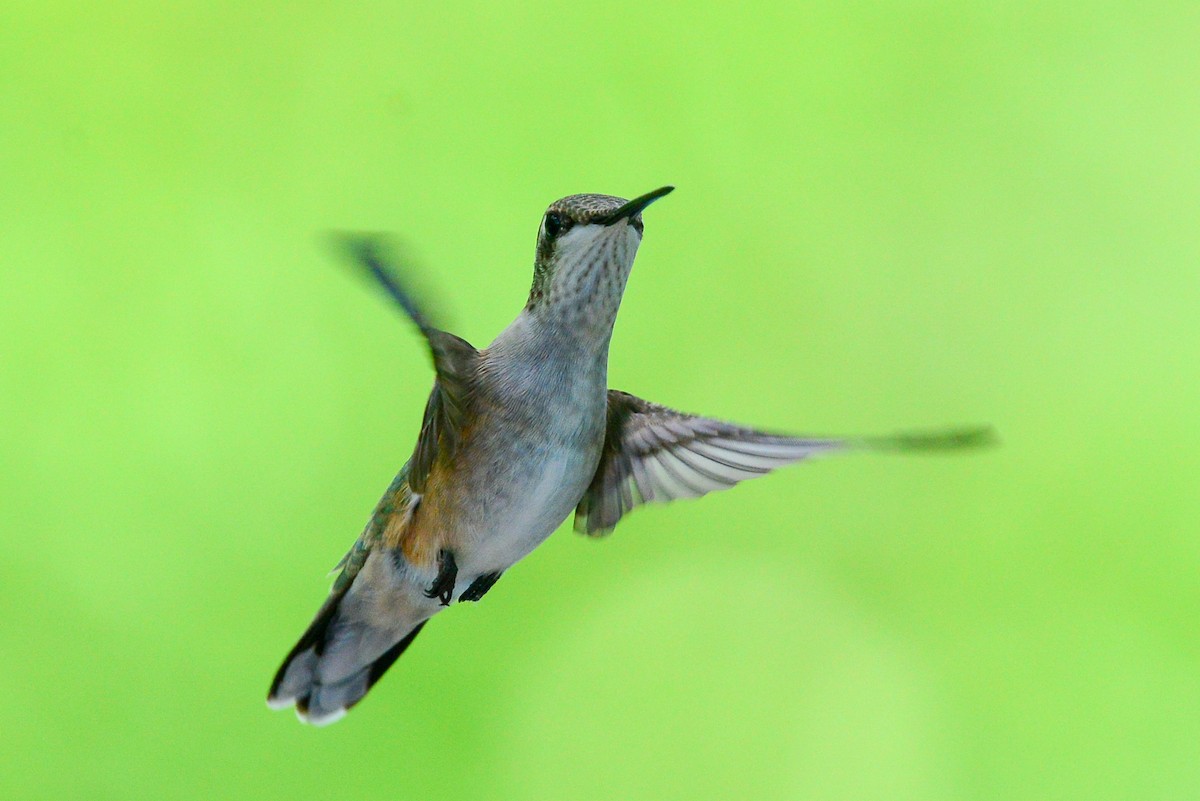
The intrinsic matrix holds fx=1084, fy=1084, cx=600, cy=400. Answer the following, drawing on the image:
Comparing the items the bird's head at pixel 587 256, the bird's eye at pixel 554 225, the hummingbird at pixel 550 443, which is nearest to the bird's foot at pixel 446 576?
the hummingbird at pixel 550 443

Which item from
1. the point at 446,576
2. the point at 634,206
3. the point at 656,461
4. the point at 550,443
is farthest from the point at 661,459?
the point at 634,206

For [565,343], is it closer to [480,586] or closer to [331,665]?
[480,586]

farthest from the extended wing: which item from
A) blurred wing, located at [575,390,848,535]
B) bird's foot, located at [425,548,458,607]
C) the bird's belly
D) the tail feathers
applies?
the tail feathers

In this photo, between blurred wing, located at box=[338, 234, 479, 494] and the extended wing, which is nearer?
blurred wing, located at box=[338, 234, 479, 494]

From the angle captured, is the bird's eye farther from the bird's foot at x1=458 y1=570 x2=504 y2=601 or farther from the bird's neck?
the bird's foot at x1=458 y1=570 x2=504 y2=601

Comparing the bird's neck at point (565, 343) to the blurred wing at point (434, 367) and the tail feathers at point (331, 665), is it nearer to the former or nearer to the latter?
the blurred wing at point (434, 367)

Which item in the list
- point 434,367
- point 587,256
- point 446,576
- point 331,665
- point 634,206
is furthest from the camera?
point 331,665
